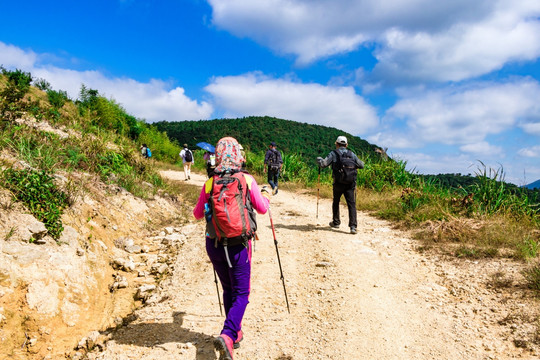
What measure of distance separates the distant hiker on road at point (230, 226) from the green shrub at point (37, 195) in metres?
2.83

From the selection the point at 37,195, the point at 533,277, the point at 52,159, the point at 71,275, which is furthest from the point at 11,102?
the point at 533,277

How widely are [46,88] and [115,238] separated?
17497mm

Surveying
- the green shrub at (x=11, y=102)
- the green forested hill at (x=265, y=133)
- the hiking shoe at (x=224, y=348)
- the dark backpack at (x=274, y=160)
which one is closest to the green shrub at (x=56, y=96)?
the green shrub at (x=11, y=102)

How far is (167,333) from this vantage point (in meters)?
3.70

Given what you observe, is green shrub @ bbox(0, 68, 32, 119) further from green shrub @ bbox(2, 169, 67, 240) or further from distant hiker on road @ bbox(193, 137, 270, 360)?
distant hiker on road @ bbox(193, 137, 270, 360)

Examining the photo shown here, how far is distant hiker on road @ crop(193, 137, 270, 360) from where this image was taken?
2896 millimetres

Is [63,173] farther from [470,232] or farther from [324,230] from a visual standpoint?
[470,232]

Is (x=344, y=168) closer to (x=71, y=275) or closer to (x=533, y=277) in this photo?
(x=533, y=277)

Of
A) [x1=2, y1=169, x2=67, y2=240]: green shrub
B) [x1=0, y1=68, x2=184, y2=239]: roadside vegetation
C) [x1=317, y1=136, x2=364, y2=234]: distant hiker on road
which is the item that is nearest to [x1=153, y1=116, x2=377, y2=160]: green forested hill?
[x1=0, y1=68, x2=184, y2=239]: roadside vegetation

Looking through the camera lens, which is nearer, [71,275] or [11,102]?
[71,275]

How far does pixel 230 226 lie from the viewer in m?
2.88

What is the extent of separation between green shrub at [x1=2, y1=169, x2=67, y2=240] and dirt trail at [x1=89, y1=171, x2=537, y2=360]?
1880 mm

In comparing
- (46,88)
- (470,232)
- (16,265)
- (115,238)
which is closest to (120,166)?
(115,238)

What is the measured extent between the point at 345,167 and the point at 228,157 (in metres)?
4.22
